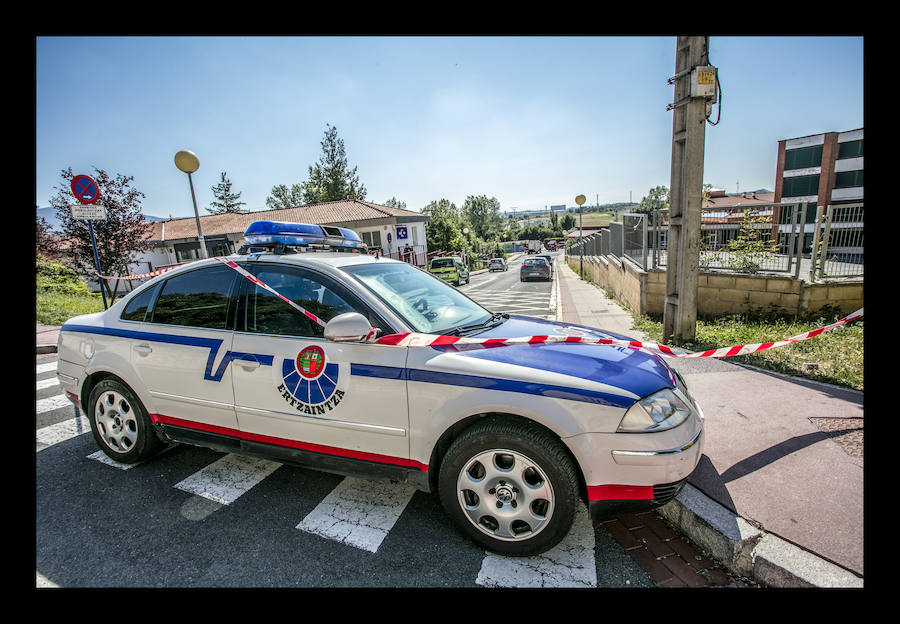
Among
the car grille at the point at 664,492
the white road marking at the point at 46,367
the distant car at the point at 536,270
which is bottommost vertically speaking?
the white road marking at the point at 46,367

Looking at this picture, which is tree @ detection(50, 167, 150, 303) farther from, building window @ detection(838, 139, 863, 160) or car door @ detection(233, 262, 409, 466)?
building window @ detection(838, 139, 863, 160)

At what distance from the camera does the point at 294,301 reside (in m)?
2.75

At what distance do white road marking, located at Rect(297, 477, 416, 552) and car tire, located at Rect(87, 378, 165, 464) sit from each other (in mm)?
1664

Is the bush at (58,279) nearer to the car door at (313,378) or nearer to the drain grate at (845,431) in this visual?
the car door at (313,378)

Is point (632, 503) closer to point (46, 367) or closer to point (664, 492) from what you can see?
point (664, 492)

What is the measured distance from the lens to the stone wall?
6140mm

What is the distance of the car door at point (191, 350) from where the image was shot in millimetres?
2836

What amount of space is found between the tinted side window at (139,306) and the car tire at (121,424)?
55 centimetres

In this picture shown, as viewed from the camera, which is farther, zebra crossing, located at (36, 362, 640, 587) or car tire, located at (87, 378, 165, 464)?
car tire, located at (87, 378, 165, 464)

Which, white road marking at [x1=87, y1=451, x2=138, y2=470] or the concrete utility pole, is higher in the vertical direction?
the concrete utility pole

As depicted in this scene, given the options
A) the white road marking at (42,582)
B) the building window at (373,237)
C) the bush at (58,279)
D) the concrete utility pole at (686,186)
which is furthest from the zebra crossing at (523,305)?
the building window at (373,237)

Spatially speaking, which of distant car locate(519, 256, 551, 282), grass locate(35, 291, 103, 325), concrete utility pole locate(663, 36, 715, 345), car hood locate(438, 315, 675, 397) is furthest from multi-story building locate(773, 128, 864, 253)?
grass locate(35, 291, 103, 325)

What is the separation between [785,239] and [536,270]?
19.0 meters
